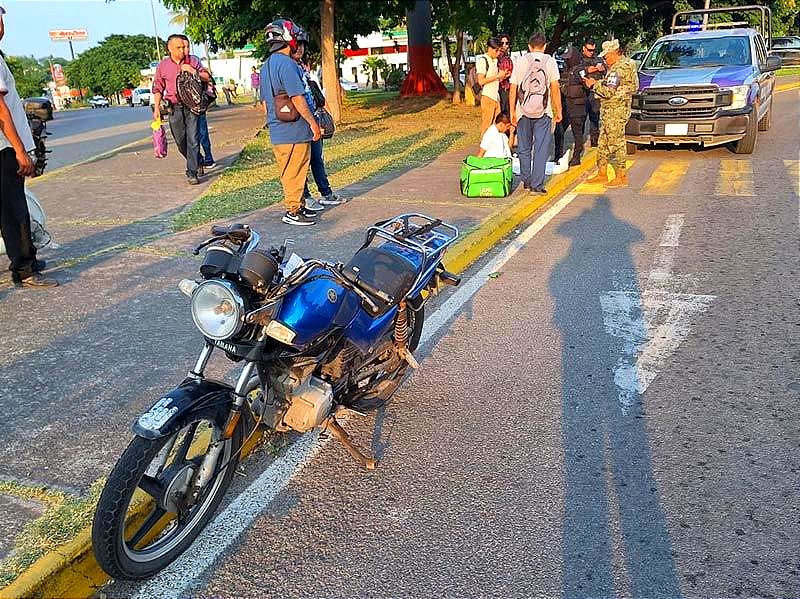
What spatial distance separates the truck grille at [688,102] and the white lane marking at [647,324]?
6084 millimetres

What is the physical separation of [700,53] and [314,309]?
12.2m

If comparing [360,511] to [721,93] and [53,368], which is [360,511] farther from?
[721,93]

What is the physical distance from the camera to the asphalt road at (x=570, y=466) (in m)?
2.89

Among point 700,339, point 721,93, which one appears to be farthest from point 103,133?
point 700,339

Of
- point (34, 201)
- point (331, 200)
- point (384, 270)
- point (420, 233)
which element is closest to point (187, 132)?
point (331, 200)

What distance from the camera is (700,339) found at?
4.95 meters

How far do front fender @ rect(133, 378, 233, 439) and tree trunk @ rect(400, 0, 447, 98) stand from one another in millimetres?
25052

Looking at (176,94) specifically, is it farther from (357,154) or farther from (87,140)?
(87,140)

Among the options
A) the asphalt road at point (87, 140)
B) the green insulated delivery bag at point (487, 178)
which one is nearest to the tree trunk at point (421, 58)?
the asphalt road at point (87, 140)

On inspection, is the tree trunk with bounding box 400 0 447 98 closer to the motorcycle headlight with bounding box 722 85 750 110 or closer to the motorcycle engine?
the motorcycle headlight with bounding box 722 85 750 110

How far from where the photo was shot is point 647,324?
526 centimetres

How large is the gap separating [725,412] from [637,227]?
13.9 ft

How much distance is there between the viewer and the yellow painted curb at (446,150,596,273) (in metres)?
6.86

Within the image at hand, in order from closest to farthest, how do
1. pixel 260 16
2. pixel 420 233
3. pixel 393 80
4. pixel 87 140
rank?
pixel 420 233
pixel 87 140
pixel 260 16
pixel 393 80
